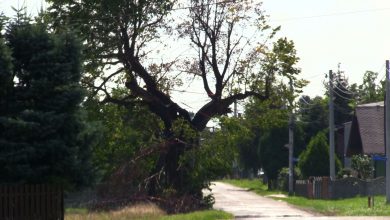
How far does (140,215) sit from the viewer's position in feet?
110

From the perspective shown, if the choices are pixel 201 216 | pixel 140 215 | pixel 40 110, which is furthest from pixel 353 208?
pixel 40 110

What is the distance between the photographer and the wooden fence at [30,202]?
24531 millimetres

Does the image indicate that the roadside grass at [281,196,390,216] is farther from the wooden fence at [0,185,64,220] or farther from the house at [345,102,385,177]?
the wooden fence at [0,185,64,220]

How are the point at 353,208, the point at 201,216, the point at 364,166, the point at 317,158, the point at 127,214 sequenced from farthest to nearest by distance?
the point at 317,158
the point at 364,166
the point at 353,208
the point at 201,216
the point at 127,214

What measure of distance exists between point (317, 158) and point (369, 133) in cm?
773

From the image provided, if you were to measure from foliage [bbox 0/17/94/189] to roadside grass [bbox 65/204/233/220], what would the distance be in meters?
6.03

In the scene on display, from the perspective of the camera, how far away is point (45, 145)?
25.0 meters

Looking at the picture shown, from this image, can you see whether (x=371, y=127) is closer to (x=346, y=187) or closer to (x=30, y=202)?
(x=346, y=187)

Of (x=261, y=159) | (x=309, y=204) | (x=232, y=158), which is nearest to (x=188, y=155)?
(x=232, y=158)

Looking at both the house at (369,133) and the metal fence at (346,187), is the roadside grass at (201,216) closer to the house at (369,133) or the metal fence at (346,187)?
the metal fence at (346,187)

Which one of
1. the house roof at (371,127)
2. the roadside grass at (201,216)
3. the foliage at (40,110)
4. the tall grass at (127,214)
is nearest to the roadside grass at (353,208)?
the roadside grass at (201,216)

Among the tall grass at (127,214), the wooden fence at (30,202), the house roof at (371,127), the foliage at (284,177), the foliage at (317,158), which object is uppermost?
the house roof at (371,127)

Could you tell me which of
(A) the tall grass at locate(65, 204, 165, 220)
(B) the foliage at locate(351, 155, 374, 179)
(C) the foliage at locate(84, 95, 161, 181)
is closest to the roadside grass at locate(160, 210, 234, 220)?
(A) the tall grass at locate(65, 204, 165, 220)

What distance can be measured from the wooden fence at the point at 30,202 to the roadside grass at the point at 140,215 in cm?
569
